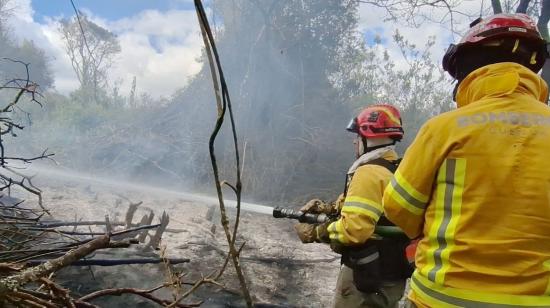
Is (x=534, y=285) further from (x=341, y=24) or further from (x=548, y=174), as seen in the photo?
(x=341, y=24)

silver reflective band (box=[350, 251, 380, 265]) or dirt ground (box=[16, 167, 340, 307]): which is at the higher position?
silver reflective band (box=[350, 251, 380, 265])

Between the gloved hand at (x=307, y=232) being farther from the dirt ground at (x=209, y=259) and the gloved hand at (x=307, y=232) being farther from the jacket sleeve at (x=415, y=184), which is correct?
the jacket sleeve at (x=415, y=184)

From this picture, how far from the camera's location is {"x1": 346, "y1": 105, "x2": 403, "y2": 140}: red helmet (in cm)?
261

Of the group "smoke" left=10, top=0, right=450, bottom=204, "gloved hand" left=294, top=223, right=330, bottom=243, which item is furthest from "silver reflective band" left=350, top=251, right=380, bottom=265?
"smoke" left=10, top=0, right=450, bottom=204

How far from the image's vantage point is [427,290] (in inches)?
54.2

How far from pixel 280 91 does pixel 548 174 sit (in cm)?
1147

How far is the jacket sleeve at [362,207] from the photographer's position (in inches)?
85.6

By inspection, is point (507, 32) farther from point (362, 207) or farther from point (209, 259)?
point (209, 259)

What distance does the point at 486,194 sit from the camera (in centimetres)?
125

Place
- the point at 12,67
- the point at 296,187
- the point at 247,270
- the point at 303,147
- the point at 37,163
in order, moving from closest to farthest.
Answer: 1. the point at 247,270
2. the point at 296,187
3. the point at 303,147
4. the point at 37,163
5. the point at 12,67

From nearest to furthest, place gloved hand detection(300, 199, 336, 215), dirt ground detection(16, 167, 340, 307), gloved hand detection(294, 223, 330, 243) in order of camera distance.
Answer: gloved hand detection(294, 223, 330, 243), gloved hand detection(300, 199, 336, 215), dirt ground detection(16, 167, 340, 307)

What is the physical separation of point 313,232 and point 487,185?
1510 millimetres

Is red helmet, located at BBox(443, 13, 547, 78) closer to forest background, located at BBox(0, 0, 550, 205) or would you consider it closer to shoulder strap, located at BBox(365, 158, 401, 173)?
shoulder strap, located at BBox(365, 158, 401, 173)

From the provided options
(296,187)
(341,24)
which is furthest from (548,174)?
(341,24)
